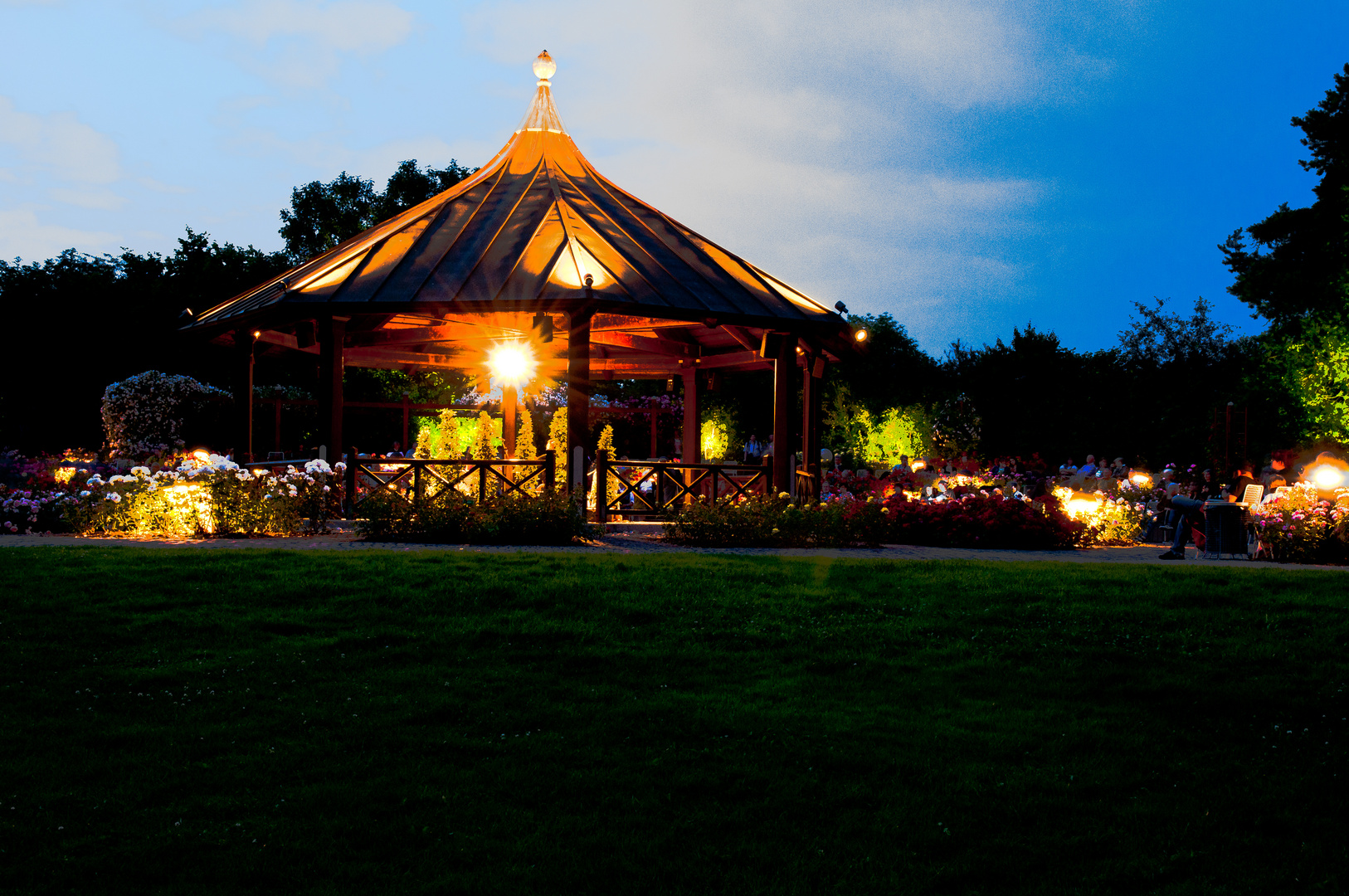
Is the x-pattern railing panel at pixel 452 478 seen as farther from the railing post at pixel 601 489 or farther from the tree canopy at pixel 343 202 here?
the tree canopy at pixel 343 202

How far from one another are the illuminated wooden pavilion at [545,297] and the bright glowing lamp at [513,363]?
0.21 m

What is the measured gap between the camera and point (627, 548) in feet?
39.6

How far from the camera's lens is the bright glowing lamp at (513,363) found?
20500 millimetres

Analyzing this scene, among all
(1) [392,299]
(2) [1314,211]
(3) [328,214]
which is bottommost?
(1) [392,299]

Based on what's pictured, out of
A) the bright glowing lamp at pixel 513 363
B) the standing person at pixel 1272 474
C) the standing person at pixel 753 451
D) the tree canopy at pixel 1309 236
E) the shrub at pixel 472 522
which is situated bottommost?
the shrub at pixel 472 522

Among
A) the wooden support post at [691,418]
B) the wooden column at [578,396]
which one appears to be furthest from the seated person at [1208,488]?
the wooden column at [578,396]

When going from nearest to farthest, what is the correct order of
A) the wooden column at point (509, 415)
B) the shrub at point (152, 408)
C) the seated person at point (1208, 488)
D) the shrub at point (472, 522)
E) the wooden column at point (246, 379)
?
the shrub at point (472, 522), the wooden column at point (246, 379), the seated person at point (1208, 488), the wooden column at point (509, 415), the shrub at point (152, 408)

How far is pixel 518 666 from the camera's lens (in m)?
7.38

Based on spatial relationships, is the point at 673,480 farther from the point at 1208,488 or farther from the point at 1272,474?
the point at 1272,474

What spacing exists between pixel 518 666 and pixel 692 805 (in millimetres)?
2483

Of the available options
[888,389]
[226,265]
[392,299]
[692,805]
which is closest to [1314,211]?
[888,389]

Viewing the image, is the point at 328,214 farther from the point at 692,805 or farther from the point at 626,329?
the point at 692,805

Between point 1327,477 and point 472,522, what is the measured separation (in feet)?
42.4

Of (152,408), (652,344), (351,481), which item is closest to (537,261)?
(351,481)
